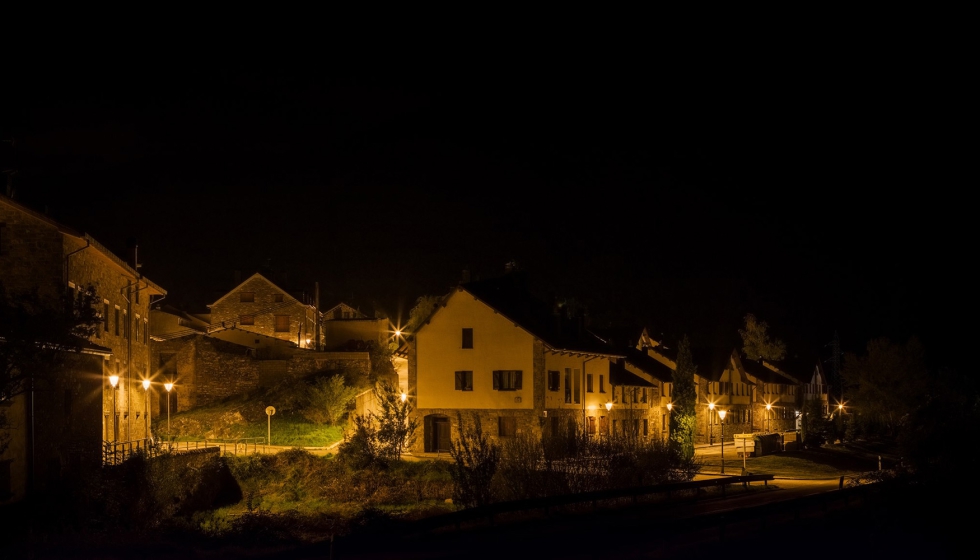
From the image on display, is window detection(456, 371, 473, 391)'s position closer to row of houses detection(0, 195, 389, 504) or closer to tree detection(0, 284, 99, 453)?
row of houses detection(0, 195, 389, 504)

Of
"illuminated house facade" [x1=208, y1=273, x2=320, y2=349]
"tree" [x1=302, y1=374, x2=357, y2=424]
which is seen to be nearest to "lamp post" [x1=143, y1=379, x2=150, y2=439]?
"tree" [x1=302, y1=374, x2=357, y2=424]

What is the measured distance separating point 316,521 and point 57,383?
869 cm

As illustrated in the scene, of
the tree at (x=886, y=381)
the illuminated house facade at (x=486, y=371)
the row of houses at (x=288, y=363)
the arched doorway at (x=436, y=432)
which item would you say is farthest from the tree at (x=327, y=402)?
the tree at (x=886, y=381)

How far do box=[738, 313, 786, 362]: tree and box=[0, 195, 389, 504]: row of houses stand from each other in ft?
164

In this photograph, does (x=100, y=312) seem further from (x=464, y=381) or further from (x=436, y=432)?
(x=436, y=432)

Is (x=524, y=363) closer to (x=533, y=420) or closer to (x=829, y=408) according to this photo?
(x=533, y=420)

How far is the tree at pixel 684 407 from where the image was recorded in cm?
4819

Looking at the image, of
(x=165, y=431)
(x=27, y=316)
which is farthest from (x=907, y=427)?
(x=165, y=431)

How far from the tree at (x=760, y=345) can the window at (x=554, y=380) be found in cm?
6121

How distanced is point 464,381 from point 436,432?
2921mm

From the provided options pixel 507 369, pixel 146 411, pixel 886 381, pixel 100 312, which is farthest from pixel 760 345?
pixel 100 312

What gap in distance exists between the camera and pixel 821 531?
1956 cm

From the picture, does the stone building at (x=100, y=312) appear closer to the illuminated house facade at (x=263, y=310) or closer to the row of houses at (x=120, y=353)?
the row of houses at (x=120, y=353)

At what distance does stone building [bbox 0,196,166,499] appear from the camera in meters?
27.7
